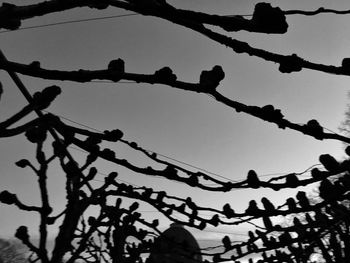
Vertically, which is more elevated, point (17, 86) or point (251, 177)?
point (17, 86)

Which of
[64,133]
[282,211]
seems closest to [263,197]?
[282,211]

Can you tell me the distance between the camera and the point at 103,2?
44.9 inches

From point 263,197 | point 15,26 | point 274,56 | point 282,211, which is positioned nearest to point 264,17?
point 274,56

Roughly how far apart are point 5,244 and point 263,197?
1754 inches

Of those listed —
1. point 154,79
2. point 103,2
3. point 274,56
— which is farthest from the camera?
point 154,79

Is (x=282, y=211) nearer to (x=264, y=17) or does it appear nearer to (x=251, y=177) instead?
(x=251, y=177)

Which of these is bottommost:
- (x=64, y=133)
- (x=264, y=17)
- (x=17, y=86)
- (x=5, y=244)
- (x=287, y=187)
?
(x=264, y=17)

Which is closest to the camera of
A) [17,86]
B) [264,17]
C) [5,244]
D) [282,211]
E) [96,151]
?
[264,17]

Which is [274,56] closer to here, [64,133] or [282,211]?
[64,133]

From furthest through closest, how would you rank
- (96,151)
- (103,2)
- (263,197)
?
(263,197) < (96,151) < (103,2)

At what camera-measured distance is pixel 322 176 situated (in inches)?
114

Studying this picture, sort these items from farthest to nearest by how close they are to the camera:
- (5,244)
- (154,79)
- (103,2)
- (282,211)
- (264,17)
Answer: (5,244) → (282,211) → (154,79) → (103,2) → (264,17)

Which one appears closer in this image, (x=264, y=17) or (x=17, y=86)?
(x=264, y=17)

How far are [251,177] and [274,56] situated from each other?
200 centimetres
